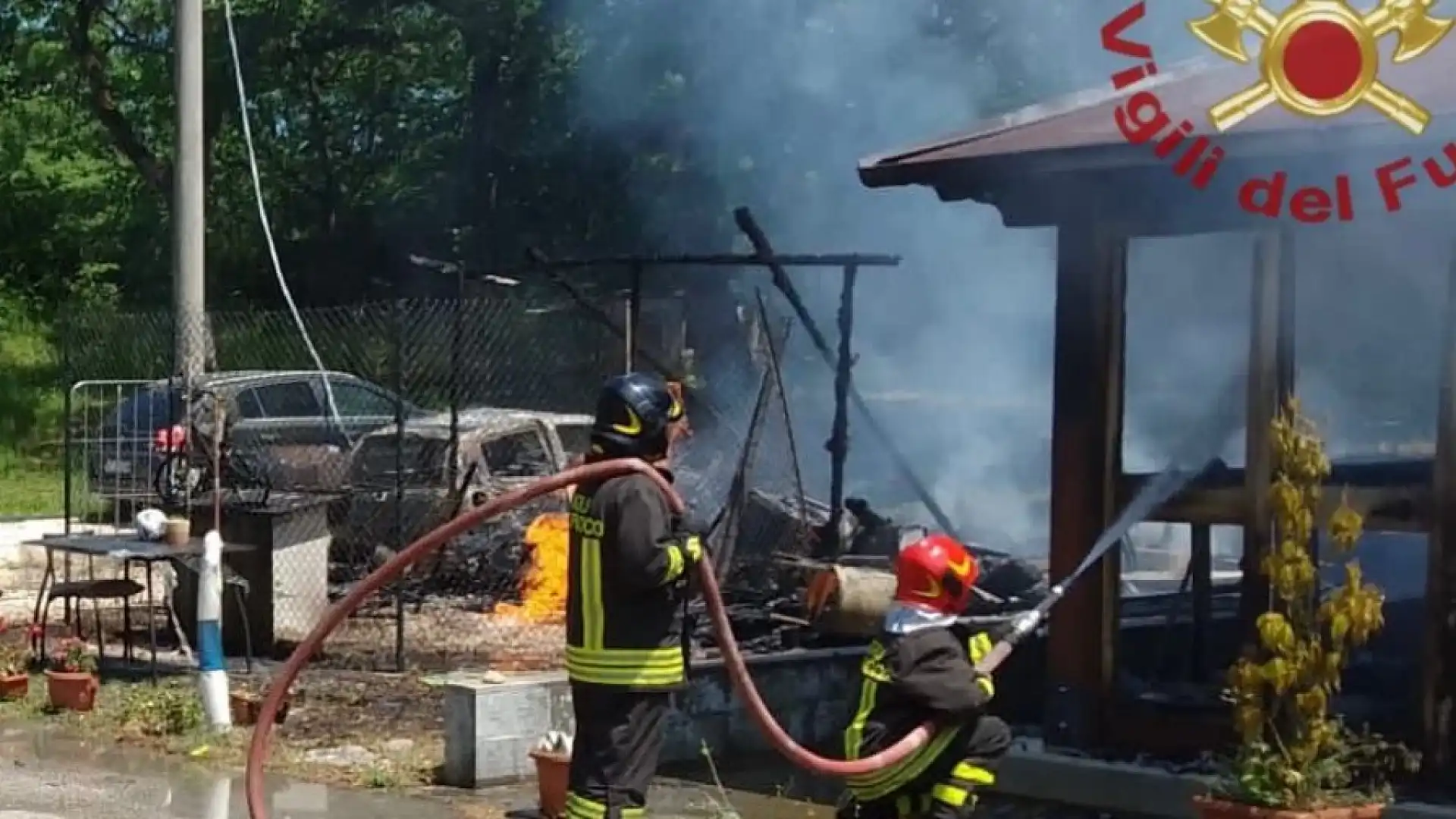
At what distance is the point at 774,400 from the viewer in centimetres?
1363

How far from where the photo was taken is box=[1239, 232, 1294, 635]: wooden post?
24.3 ft

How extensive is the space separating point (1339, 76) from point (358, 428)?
32.9 ft

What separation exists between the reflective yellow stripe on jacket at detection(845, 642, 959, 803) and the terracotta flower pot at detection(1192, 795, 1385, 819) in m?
1.27

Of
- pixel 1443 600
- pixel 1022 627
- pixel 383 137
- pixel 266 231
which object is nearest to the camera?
pixel 1022 627

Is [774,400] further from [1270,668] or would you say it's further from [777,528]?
[1270,668]

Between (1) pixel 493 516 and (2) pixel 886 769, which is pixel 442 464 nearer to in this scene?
(1) pixel 493 516

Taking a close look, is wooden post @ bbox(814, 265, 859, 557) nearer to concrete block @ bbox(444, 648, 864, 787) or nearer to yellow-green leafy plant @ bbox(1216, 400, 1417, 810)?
concrete block @ bbox(444, 648, 864, 787)

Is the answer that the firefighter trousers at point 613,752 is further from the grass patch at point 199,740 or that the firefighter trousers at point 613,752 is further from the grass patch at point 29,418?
the grass patch at point 29,418

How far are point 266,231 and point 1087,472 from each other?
15117 mm

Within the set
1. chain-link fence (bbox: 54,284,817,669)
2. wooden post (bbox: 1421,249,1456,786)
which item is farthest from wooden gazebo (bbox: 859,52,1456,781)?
chain-link fence (bbox: 54,284,817,669)

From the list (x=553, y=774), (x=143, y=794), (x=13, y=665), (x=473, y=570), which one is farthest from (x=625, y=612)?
(x=473, y=570)

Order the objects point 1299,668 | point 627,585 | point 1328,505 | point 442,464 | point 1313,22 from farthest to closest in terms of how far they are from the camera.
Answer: point 442,464
point 1313,22
point 1328,505
point 1299,668
point 627,585

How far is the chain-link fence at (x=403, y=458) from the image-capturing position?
1172 centimetres

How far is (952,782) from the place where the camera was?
207 inches
